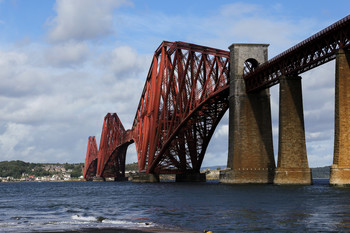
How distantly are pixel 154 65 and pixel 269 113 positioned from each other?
3287cm

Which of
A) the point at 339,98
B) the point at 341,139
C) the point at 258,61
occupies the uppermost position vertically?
the point at 258,61

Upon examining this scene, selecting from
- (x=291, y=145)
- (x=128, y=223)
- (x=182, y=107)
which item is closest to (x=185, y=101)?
(x=182, y=107)

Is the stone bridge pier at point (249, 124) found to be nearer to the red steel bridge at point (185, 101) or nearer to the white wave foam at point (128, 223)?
the red steel bridge at point (185, 101)

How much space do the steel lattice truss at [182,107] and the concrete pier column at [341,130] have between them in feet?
98.8

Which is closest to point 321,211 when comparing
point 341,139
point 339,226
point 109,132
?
point 339,226

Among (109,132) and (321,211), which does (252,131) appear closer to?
(321,211)

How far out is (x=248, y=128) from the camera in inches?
2803

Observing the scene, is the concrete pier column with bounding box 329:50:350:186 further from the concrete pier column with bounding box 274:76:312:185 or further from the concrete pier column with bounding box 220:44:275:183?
the concrete pier column with bounding box 220:44:275:183

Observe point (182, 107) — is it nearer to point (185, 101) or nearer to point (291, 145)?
point (185, 101)

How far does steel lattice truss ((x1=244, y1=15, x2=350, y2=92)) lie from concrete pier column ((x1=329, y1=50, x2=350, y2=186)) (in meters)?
3.59

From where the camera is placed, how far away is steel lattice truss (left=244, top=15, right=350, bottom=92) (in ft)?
169

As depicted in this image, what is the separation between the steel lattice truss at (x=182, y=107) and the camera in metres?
84.1

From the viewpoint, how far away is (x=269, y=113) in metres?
72.4

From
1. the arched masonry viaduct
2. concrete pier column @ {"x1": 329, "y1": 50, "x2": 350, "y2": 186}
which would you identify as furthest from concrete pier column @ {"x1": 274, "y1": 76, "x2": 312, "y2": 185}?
concrete pier column @ {"x1": 329, "y1": 50, "x2": 350, "y2": 186}
